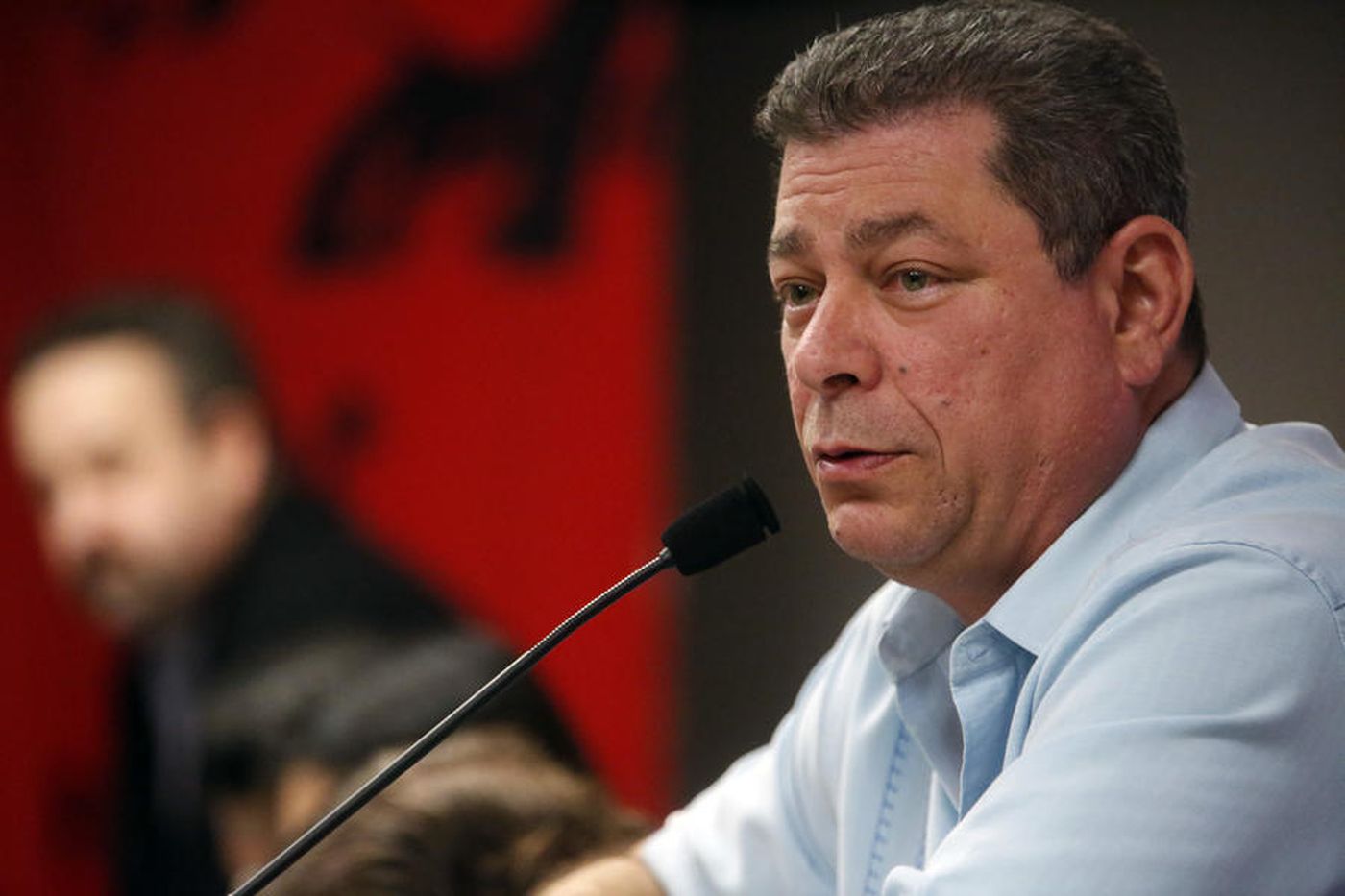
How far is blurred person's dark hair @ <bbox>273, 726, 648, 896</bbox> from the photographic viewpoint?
1357 mm

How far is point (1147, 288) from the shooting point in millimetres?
1271

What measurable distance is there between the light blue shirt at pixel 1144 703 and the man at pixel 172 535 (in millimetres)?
1301

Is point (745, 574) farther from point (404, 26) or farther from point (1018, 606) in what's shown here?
point (1018, 606)

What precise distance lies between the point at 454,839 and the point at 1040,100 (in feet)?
2.16

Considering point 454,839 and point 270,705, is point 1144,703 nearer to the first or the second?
point 454,839

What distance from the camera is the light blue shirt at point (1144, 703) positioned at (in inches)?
37.5

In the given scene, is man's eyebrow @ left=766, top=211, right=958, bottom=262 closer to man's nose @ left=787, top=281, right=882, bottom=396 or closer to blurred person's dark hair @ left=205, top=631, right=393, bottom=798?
man's nose @ left=787, top=281, right=882, bottom=396

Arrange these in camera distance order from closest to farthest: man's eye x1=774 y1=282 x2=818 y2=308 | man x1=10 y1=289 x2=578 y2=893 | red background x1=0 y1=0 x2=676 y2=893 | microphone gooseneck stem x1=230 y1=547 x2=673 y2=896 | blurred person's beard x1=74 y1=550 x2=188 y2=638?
microphone gooseneck stem x1=230 y1=547 x2=673 y2=896 < man's eye x1=774 y1=282 x2=818 y2=308 < red background x1=0 y1=0 x2=676 y2=893 < man x1=10 y1=289 x2=578 y2=893 < blurred person's beard x1=74 y1=550 x2=188 y2=638

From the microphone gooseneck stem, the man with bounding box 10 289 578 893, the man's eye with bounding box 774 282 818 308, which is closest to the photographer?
the microphone gooseneck stem

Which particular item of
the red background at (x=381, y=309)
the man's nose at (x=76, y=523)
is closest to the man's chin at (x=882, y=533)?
the red background at (x=381, y=309)

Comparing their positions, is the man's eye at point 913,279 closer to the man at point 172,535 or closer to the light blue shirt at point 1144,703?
the light blue shirt at point 1144,703

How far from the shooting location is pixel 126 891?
2.78 metres

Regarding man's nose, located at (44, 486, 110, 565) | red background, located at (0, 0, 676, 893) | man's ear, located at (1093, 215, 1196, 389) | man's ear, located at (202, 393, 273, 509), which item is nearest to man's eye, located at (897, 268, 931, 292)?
man's ear, located at (1093, 215, 1196, 389)

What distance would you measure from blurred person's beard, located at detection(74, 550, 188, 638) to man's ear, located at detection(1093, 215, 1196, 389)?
1.83m
